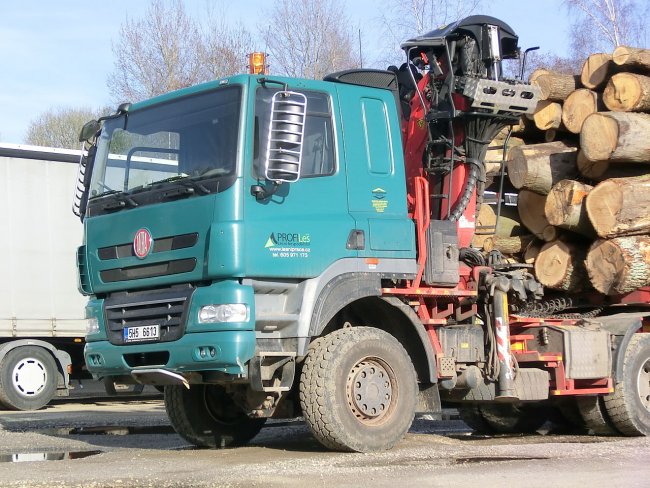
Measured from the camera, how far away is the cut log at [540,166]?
11.4 meters

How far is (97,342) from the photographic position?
28.8 feet

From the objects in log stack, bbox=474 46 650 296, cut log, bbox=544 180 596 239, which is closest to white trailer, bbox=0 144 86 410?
log stack, bbox=474 46 650 296

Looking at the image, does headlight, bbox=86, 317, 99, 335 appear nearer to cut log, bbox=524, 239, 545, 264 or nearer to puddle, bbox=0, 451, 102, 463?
puddle, bbox=0, 451, 102, 463

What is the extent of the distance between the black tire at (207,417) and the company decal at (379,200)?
2249 millimetres

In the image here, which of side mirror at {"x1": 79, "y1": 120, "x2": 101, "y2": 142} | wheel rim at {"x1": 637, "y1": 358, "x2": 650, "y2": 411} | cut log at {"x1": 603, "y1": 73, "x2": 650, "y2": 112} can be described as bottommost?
wheel rim at {"x1": 637, "y1": 358, "x2": 650, "y2": 411}

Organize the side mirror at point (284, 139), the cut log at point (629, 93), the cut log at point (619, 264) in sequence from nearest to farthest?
the side mirror at point (284, 139) < the cut log at point (619, 264) < the cut log at point (629, 93)

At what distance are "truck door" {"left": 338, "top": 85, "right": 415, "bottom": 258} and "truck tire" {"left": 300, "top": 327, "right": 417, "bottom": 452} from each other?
0.76 m

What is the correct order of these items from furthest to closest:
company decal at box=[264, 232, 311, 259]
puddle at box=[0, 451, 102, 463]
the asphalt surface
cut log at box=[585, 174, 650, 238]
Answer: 1. cut log at box=[585, 174, 650, 238]
2. puddle at box=[0, 451, 102, 463]
3. company decal at box=[264, 232, 311, 259]
4. the asphalt surface

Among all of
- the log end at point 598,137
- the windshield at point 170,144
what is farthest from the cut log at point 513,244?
the windshield at point 170,144

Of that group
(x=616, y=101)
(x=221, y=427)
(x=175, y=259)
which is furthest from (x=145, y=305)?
(x=616, y=101)

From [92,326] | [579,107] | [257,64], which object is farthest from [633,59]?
[92,326]

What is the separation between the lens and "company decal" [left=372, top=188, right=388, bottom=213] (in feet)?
28.8

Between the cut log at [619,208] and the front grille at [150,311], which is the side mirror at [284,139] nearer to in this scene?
the front grille at [150,311]

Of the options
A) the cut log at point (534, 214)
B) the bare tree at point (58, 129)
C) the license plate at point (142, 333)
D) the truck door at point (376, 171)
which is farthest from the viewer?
the bare tree at point (58, 129)
